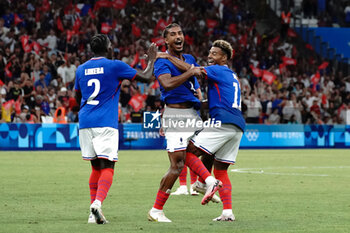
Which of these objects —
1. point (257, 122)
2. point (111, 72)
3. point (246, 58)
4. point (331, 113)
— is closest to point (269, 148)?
point (257, 122)

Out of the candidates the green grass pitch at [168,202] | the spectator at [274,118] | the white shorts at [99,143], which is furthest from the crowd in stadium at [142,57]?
the white shorts at [99,143]

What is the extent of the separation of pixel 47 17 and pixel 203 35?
334 inches

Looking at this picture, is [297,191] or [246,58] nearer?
[297,191]

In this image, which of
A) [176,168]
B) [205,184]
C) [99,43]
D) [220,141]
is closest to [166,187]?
[176,168]

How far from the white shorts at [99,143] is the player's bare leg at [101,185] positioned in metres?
0.13

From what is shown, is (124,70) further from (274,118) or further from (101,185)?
(274,118)

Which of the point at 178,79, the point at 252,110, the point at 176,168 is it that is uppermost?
the point at 178,79

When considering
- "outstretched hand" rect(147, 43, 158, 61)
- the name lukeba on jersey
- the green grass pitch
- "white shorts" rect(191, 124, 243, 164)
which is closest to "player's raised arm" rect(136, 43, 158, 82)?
"outstretched hand" rect(147, 43, 158, 61)

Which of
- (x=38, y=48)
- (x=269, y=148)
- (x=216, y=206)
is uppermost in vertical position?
(x=38, y=48)

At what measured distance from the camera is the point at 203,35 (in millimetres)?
36656

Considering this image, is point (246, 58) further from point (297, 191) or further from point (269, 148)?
point (297, 191)

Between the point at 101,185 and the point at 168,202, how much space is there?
2.77 m

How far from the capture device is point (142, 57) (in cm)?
3014

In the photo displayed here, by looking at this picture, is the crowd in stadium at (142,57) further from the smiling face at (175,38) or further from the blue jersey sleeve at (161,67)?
the blue jersey sleeve at (161,67)
